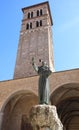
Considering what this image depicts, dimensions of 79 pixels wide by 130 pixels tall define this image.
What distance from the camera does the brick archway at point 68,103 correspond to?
537 inches

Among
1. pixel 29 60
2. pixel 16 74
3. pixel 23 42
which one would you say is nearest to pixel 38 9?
pixel 23 42

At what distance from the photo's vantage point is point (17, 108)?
14.9m

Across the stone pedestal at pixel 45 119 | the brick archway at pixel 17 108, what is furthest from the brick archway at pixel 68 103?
the stone pedestal at pixel 45 119

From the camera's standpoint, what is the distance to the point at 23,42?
21891 millimetres

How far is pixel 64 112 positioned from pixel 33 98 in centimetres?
411

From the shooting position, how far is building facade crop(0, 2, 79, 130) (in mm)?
12641

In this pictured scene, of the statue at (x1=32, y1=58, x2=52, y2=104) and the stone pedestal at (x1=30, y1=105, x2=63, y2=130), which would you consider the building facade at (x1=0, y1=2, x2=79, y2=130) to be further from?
the stone pedestal at (x1=30, y1=105, x2=63, y2=130)

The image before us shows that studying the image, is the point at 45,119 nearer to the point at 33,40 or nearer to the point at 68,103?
the point at 68,103

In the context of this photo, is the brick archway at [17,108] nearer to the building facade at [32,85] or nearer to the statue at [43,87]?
the building facade at [32,85]

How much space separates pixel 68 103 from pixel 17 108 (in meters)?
4.44

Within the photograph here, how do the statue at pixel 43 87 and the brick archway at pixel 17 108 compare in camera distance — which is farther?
the brick archway at pixel 17 108

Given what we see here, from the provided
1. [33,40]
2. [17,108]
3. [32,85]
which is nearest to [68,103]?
[17,108]

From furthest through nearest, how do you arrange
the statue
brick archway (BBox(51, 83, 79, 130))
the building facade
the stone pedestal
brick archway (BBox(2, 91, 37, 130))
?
1. brick archway (BBox(2, 91, 37, 130))
2. brick archway (BBox(51, 83, 79, 130))
3. the building facade
4. the statue
5. the stone pedestal

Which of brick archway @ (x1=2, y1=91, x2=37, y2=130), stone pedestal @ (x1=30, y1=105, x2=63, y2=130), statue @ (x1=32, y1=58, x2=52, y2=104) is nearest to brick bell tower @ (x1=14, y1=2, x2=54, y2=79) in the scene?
brick archway @ (x1=2, y1=91, x2=37, y2=130)
